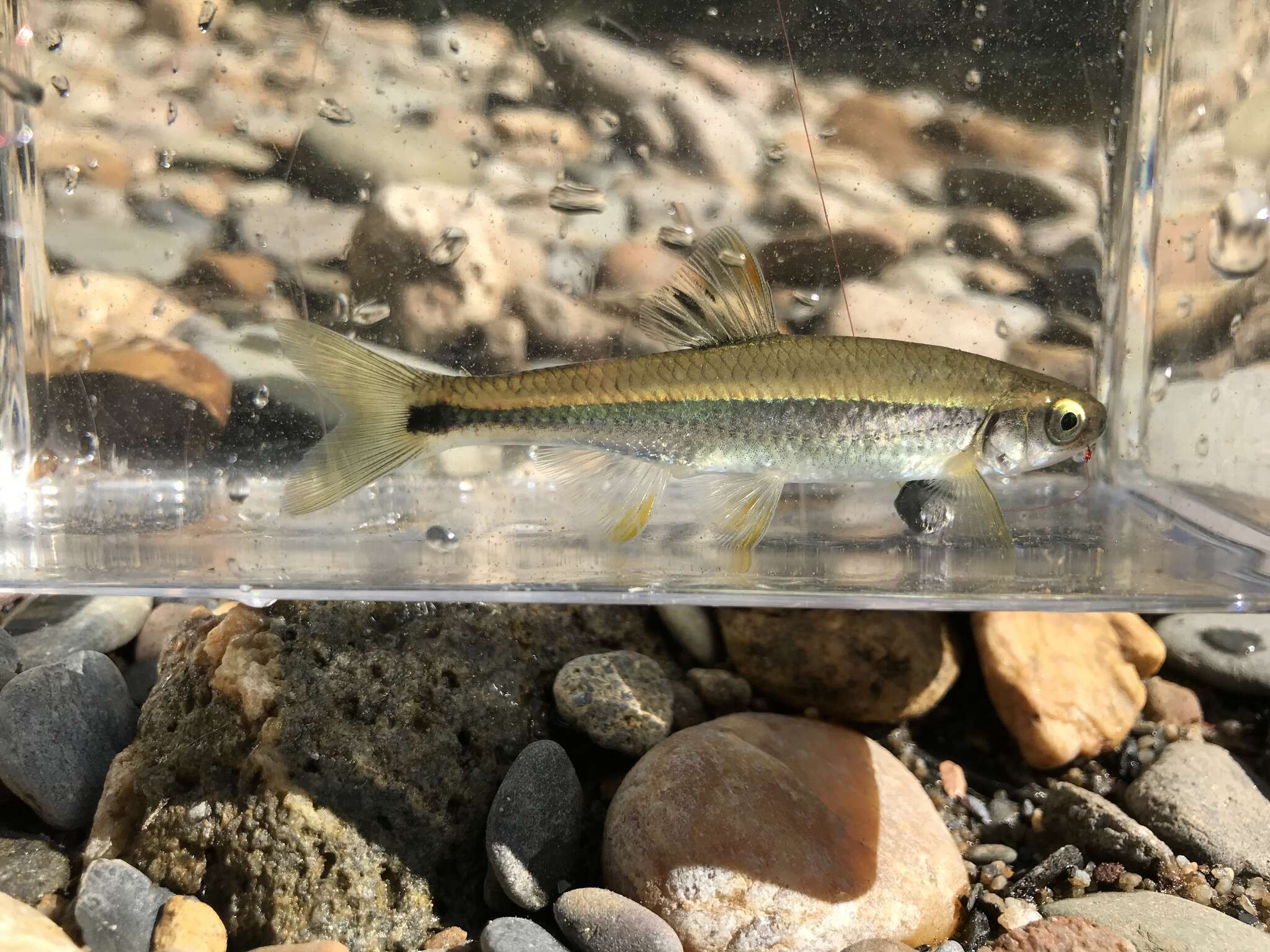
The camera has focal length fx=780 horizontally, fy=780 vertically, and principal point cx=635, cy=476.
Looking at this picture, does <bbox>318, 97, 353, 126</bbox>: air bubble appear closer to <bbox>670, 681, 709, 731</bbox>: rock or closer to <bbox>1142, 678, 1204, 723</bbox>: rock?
<bbox>670, 681, 709, 731</bbox>: rock

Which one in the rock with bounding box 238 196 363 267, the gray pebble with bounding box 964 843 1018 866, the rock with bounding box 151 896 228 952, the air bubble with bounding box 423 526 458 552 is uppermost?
the rock with bounding box 238 196 363 267

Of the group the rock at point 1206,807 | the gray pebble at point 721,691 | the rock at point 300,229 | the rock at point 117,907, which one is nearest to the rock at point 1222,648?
the rock at point 1206,807

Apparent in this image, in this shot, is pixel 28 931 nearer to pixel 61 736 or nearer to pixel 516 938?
pixel 61 736

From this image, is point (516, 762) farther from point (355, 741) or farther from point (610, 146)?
point (610, 146)

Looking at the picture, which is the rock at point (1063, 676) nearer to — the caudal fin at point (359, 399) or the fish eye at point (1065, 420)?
the fish eye at point (1065, 420)

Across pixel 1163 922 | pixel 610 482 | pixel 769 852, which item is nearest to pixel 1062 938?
pixel 1163 922

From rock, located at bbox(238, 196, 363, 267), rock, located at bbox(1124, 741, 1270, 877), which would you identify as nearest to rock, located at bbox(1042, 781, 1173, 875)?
rock, located at bbox(1124, 741, 1270, 877)

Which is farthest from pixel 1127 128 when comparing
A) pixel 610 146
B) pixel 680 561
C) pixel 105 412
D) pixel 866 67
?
pixel 105 412
